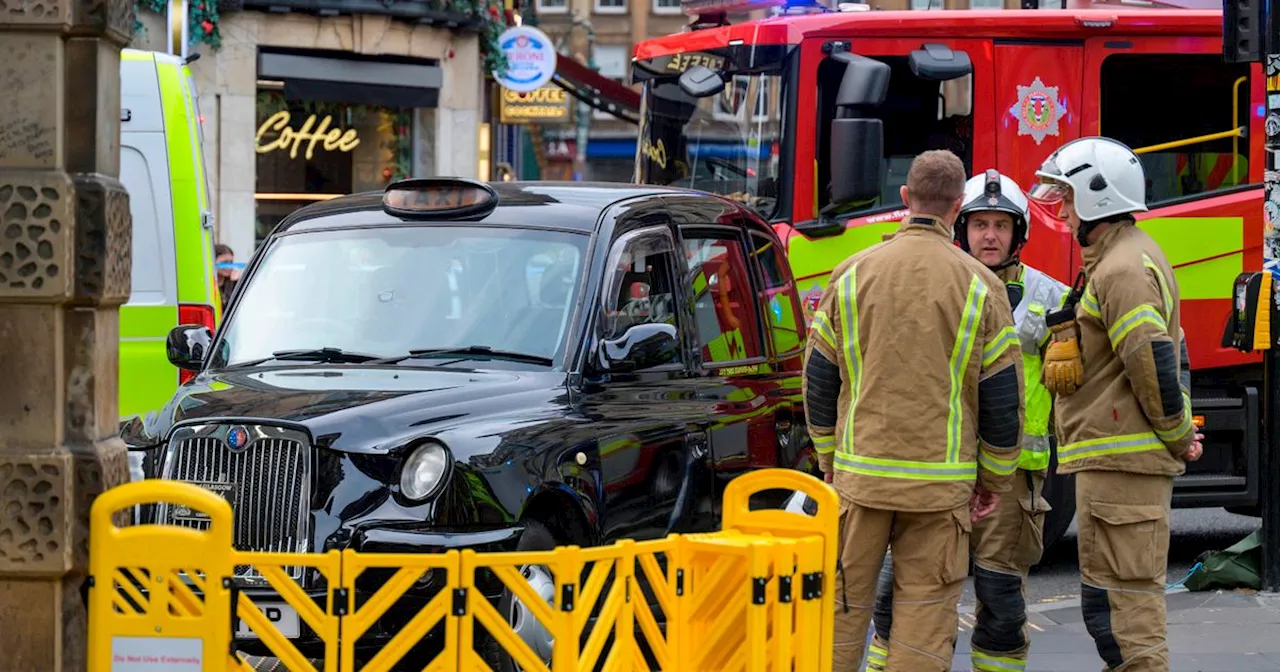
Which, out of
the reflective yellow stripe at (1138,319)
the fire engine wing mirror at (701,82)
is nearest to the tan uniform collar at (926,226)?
the reflective yellow stripe at (1138,319)

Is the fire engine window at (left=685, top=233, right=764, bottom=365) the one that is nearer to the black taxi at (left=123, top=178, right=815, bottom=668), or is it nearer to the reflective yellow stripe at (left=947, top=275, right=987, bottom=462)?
the black taxi at (left=123, top=178, right=815, bottom=668)

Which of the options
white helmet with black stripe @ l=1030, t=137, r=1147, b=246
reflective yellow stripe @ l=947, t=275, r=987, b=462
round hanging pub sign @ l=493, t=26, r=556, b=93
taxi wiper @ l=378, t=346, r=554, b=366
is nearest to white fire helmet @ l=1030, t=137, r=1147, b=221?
white helmet with black stripe @ l=1030, t=137, r=1147, b=246

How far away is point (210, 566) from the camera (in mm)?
4348

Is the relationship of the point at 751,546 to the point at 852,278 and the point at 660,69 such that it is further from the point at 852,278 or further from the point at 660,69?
the point at 660,69

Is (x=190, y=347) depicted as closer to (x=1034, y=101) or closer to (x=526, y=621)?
(x=526, y=621)

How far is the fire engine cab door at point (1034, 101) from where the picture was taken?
10.4 metres

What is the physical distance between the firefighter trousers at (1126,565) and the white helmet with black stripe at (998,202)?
1020mm

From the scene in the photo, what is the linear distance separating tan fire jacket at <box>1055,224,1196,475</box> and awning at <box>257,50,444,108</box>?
2021 centimetres

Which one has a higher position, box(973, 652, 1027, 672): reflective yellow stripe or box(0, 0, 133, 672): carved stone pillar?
box(0, 0, 133, 672): carved stone pillar

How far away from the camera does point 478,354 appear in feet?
23.1

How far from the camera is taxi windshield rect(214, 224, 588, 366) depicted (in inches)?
280

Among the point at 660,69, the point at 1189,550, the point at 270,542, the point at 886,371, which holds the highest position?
the point at 660,69

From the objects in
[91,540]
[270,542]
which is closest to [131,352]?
[270,542]

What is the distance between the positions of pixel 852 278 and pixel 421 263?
1.94m
